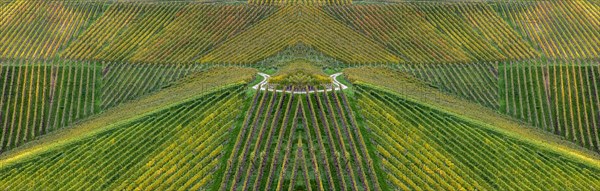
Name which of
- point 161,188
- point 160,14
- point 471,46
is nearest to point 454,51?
point 471,46

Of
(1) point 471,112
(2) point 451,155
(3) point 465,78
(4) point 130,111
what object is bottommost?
(1) point 471,112

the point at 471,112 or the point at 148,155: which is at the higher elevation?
the point at 148,155

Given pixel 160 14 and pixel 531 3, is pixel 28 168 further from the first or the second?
pixel 531 3

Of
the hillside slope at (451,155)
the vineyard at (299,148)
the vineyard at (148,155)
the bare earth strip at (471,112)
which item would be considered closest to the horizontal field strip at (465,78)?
the bare earth strip at (471,112)

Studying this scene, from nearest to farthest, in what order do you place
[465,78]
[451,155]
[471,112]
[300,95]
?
[451,155], [300,95], [471,112], [465,78]

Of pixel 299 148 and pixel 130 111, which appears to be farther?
pixel 130 111

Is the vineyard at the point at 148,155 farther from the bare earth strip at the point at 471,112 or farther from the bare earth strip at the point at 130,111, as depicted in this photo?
the bare earth strip at the point at 471,112

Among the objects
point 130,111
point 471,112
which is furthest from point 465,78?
point 130,111

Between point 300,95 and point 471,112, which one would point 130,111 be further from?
point 471,112
